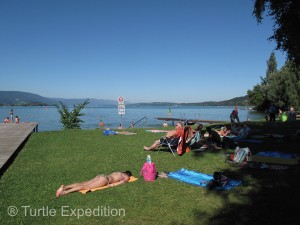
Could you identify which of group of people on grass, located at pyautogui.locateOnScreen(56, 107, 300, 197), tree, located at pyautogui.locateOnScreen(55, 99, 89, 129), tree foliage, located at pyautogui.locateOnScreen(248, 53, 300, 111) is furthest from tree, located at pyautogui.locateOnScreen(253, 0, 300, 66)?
tree foliage, located at pyautogui.locateOnScreen(248, 53, 300, 111)

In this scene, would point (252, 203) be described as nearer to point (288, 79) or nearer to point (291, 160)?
point (291, 160)

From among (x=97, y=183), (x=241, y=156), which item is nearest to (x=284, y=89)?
(x=241, y=156)

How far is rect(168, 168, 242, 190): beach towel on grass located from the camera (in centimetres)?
605

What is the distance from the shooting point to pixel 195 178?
21.8 ft

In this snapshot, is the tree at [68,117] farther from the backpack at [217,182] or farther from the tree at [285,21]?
the backpack at [217,182]

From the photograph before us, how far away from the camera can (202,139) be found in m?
11.1

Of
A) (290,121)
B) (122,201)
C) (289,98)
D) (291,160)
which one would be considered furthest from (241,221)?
(289,98)

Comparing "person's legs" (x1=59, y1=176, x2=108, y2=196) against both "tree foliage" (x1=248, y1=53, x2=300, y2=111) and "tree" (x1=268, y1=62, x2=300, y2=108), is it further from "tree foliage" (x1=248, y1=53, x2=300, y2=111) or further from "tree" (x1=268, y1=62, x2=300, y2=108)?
Answer: "tree" (x1=268, y1=62, x2=300, y2=108)

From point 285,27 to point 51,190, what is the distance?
35.3ft

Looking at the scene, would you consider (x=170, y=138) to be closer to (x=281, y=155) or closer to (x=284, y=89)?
(x=281, y=155)

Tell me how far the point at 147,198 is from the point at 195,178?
1619mm

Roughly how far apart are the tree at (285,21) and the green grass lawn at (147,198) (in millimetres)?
6582

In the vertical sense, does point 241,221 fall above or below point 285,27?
below

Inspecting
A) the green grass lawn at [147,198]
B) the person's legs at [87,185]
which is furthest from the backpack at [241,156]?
the person's legs at [87,185]
